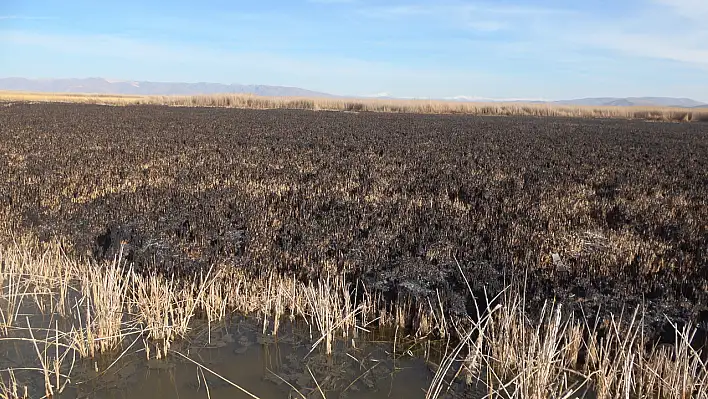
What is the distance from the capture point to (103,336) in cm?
433

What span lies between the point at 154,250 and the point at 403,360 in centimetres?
367

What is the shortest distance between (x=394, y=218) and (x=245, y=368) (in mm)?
4244

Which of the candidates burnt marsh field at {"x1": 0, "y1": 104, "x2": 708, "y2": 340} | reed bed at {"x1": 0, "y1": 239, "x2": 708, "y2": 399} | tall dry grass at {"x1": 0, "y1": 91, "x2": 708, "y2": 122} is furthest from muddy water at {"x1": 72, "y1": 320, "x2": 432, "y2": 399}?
tall dry grass at {"x1": 0, "y1": 91, "x2": 708, "y2": 122}

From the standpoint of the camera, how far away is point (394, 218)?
8047 millimetres

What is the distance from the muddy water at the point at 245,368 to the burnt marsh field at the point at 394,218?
44.8 inches

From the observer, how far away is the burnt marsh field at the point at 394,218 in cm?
596

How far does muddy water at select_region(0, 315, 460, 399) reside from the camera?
3.91 meters

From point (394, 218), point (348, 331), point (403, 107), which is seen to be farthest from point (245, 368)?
point (403, 107)

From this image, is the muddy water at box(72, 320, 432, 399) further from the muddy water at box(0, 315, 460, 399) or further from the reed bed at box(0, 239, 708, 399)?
the reed bed at box(0, 239, 708, 399)

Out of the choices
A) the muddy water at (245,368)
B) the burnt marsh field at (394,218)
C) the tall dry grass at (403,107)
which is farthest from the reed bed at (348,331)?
the tall dry grass at (403,107)

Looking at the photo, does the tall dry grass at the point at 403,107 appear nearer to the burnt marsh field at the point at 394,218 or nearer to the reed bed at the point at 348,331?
the burnt marsh field at the point at 394,218

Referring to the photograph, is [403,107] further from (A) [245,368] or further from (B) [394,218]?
(A) [245,368]

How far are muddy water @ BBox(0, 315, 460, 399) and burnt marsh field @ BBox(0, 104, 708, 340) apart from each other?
1.14 meters

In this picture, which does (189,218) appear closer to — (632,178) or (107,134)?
(632,178)
